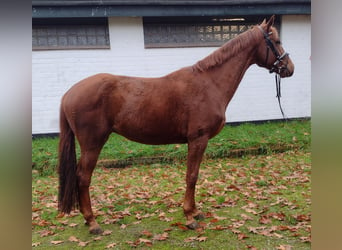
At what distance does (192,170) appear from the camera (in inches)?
107

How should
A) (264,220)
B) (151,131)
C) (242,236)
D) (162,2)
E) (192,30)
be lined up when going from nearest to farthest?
(242,236) < (151,131) < (264,220) < (162,2) < (192,30)

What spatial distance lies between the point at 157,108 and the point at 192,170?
0.74 meters

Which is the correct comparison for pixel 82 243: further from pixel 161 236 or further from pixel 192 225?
pixel 192 225

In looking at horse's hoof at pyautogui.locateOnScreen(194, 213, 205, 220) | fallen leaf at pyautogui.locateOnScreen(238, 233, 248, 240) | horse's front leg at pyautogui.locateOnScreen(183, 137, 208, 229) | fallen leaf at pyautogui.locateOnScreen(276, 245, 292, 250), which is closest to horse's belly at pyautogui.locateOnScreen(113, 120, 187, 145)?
horse's front leg at pyautogui.locateOnScreen(183, 137, 208, 229)

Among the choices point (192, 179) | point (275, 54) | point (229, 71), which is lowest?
point (192, 179)

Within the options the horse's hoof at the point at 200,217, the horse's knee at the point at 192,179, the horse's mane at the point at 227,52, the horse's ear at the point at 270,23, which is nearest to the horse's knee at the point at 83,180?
the horse's knee at the point at 192,179

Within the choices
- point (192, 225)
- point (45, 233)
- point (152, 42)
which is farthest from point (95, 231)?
point (152, 42)

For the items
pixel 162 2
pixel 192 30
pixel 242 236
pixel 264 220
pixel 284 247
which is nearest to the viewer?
pixel 284 247

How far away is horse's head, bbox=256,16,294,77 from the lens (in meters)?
2.70

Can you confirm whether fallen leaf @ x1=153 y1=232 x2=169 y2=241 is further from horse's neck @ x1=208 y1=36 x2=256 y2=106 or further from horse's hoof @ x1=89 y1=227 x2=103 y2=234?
horse's neck @ x1=208 y1=36 x2=256 y2=106

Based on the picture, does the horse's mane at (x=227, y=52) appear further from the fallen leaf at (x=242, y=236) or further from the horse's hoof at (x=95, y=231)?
the horse's hoof at (x=95, y=231)

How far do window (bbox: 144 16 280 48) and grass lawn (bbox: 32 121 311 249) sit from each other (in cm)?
114

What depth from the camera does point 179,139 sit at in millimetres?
2760

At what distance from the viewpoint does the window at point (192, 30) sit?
3.05 meters
